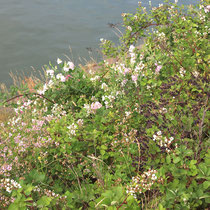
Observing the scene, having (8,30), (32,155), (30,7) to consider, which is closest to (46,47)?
(8,30)

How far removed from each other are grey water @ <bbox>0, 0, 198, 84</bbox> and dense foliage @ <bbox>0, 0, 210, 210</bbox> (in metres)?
8.17

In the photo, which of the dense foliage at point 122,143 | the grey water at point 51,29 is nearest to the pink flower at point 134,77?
the dense foliage at point 122,143

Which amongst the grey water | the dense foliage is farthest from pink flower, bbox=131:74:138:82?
the grey water

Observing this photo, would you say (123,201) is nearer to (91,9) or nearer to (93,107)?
(93,107)

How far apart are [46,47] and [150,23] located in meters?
11.8

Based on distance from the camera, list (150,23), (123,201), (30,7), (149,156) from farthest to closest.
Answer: (30,7)
(150,23)
(149,156)
(123,201)

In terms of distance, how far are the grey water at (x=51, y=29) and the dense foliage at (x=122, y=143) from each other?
26.8 feet

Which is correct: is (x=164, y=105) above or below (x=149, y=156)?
above

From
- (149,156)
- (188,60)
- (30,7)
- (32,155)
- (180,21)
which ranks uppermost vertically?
(30,7)

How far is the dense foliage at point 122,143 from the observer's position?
2199 millimetres

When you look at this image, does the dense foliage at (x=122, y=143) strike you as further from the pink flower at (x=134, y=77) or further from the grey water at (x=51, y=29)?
the grey water at (x=51, y=29)

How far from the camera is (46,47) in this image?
16.6 m

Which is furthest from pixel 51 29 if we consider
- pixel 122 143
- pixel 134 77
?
pixel 122 143

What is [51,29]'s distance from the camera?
1972 centimetres
